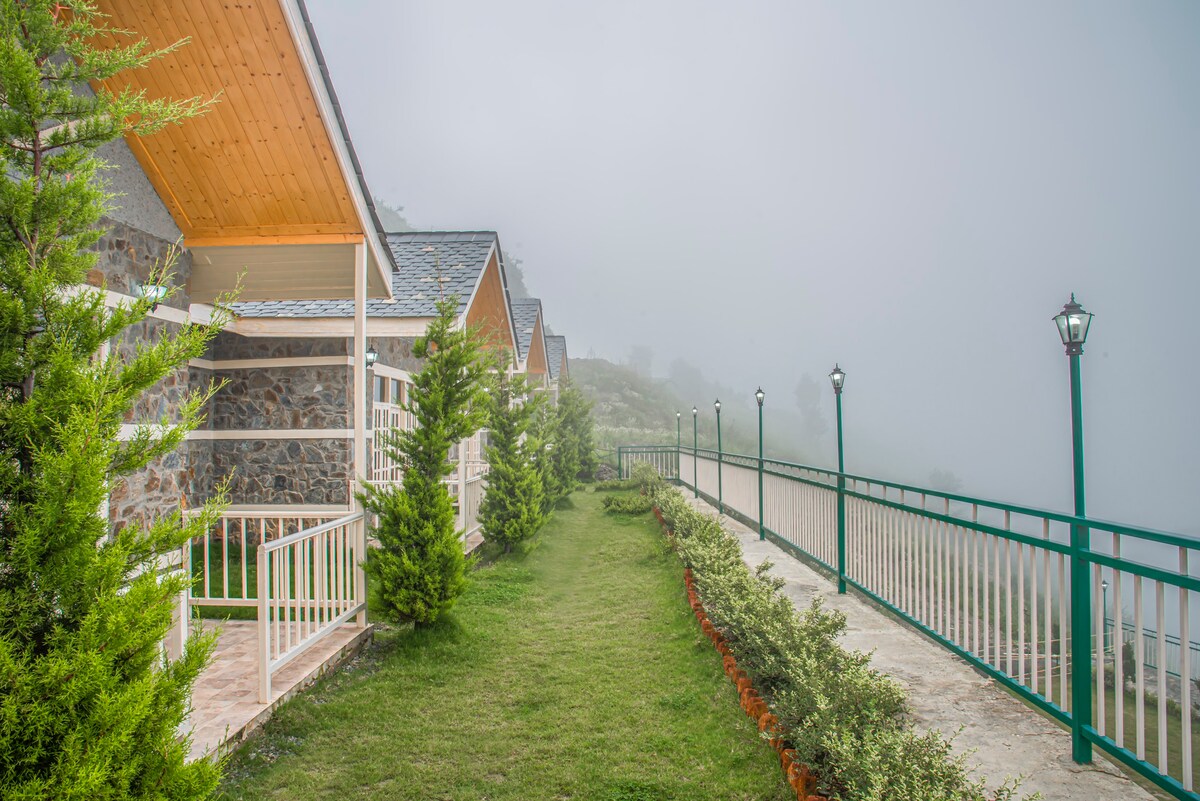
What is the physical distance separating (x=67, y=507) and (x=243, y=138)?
14.4ft

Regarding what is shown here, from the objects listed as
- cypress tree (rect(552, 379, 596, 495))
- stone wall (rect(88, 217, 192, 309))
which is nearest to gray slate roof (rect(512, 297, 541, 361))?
cypress tree (rect(552, 379, 596, 495))

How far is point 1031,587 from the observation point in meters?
3.19

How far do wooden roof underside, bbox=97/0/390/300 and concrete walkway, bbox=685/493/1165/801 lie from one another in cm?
529

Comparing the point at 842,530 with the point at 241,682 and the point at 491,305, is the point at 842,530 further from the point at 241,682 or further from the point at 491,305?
the point at 491,305

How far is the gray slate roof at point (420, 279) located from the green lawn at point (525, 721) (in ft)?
13.3

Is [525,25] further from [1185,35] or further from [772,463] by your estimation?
[772,463]

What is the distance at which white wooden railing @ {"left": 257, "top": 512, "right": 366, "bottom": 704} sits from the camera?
3787mm

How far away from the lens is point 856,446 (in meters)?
89.4

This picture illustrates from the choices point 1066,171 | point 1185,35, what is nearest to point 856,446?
point 1066,171

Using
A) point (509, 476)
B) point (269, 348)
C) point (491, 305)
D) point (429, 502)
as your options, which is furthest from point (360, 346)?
point (491, 305)

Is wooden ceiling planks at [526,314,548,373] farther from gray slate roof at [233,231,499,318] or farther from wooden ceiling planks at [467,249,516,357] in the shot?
gray slate roof at [233,231,499,318]

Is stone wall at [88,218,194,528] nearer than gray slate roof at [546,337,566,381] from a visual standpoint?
Yes

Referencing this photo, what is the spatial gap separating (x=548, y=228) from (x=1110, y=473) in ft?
339

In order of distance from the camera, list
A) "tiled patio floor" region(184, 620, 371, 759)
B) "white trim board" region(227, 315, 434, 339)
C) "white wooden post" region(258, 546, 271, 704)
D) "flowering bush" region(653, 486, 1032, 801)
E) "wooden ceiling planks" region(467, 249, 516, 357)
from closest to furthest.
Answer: "flowering bush" region(653, 486, 1032, 801)
"tiled patio floor" region(184, 620, 371, 759)
"white wooden post" region(258, 546, 271, 704)
"white trim board" region(227, 315, 434, 339)
"wooden ceiling planks" region(467, 249, 516, 357)
